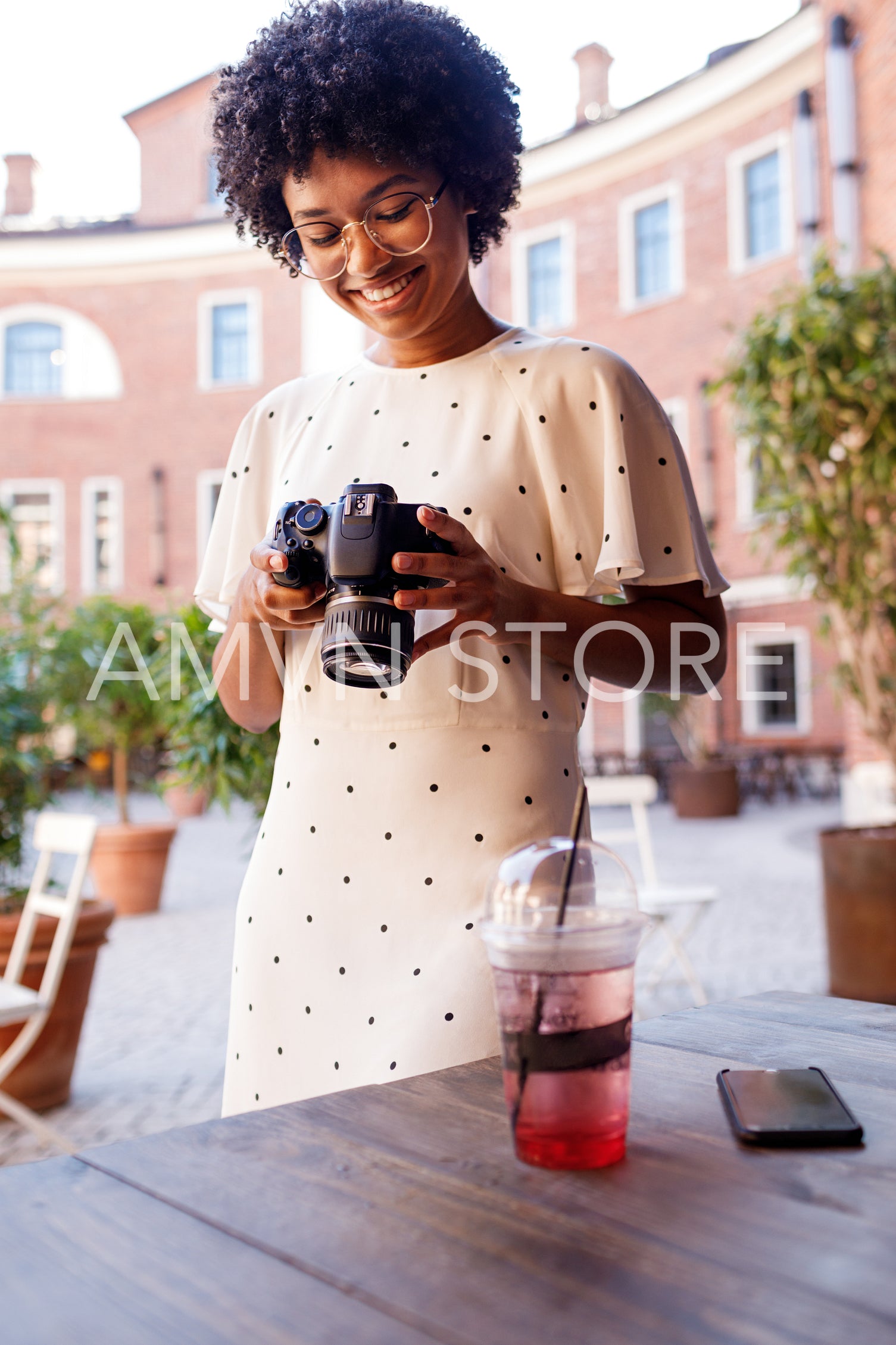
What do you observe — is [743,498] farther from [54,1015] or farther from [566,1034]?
[566,1034]

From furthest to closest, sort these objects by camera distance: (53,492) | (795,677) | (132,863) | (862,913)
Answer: (53,492) < (795,677) < (132,863) < (862,913)

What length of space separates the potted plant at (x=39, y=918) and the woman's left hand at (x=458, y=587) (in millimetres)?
3249

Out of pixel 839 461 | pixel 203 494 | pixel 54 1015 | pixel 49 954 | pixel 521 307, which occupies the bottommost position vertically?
pixel 54 1015

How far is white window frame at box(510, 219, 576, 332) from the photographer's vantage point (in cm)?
1669

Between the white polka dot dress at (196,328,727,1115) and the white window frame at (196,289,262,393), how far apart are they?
18229 millimetres

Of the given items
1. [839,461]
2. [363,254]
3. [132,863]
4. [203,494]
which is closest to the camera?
[363,254]

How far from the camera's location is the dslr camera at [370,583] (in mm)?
997

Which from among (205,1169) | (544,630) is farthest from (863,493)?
(205,1169)

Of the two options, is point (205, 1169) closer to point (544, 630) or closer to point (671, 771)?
point (544, 630)

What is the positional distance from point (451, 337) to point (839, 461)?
396cm

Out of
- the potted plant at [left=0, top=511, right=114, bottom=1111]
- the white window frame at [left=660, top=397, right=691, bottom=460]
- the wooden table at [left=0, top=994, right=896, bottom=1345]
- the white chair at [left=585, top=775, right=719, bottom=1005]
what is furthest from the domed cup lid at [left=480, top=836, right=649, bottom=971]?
the white window frame at [left=660, top=397, right=691, bottom=460]

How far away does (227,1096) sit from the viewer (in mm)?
1311

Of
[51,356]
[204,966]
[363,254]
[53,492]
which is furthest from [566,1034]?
[51,356]

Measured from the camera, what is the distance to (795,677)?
16406mm
